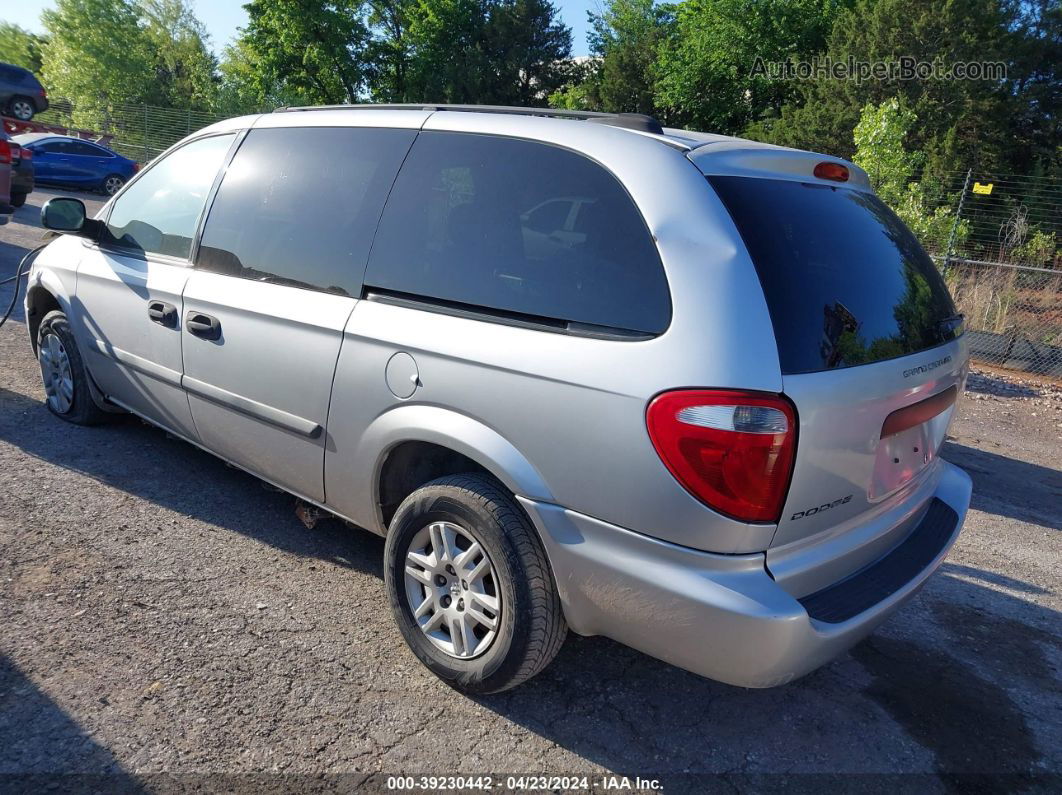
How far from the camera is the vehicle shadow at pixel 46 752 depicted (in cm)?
219

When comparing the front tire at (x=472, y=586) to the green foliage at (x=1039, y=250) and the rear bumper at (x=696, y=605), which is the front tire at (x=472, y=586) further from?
the green foliage at (x=1039, y=250)

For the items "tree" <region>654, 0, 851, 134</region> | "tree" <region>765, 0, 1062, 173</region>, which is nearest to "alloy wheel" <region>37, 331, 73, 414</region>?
"tree" <region>765, 0, 1062, 173</region>

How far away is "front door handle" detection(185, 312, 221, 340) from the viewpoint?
3.41 m

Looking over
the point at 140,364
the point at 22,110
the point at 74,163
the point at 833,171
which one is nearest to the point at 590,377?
the point at 833,171

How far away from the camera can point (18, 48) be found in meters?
58.9

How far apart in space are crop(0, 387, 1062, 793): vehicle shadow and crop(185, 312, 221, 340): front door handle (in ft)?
3.04

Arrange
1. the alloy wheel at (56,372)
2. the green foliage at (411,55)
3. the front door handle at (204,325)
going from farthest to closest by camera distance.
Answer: the green foliage at (411,55) < the alloy wheel at (56,372) < the front door handle at (204,325)

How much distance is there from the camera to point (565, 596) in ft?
7.91

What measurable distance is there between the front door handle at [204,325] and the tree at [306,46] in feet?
117

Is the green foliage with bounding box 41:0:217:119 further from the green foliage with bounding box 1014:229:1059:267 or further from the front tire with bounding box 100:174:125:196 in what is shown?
the green foliage with bounding box 1014:229:1059:267

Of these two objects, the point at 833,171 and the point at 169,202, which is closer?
the point at 833,171

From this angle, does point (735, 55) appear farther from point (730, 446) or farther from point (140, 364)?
point (730, 446)

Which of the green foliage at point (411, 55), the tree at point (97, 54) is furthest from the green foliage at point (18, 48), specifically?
the green foliage at point (411, 55)

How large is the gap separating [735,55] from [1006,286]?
26.0 metres
